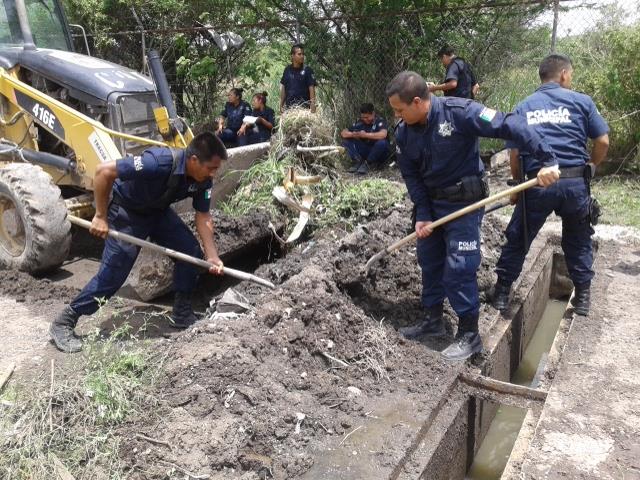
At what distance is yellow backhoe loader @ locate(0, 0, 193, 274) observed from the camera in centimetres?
546

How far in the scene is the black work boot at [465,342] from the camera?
402 cm

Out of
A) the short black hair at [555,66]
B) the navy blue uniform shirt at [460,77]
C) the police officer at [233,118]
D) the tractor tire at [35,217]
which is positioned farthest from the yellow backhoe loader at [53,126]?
the navy blue uniform shirt at [460,77]

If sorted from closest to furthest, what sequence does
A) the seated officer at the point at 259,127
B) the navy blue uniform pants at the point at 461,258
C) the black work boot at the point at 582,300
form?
1. the navy blue uniform pants at the point at 461,258
2. the black work boot at the point at 582,300
3. the seated officer at the point at 259,127

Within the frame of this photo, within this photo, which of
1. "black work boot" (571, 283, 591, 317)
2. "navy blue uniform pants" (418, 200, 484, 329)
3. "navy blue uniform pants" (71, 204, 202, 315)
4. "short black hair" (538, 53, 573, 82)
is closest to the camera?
"navy blue uniform pants" (418, 200, 484, 329)

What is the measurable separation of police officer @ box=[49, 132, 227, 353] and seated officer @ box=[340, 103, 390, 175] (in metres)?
5.04

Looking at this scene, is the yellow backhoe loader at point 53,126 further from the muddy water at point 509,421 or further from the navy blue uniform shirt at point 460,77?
the navy blue uniform shirt at point 460,77

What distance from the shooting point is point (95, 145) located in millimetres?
5422

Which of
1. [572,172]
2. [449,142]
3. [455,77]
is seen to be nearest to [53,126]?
[449,142]

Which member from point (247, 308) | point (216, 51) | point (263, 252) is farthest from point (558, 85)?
point (216, 51)

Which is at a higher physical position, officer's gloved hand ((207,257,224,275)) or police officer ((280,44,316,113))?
police officer ((280,44,316,113))

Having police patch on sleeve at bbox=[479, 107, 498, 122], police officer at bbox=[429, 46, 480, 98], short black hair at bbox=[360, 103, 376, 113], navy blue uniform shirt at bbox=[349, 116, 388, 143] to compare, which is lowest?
navy blue uniform shirt at bbox=[349, 116, 388, 143]

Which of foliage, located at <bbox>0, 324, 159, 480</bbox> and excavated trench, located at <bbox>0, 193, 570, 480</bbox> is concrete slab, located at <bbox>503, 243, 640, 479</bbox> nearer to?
excavated trench, located at <bbox>0, 193, 570, 480</bbox>

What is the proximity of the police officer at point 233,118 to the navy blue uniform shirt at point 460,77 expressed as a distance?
2901 millimetres

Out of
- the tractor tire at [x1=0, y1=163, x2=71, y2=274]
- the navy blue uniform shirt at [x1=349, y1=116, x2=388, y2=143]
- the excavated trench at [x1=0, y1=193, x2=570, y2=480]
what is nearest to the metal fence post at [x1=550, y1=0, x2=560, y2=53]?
the navy blue uniform shirt at [x1=349, y1=116, x2=388, y2=143]
